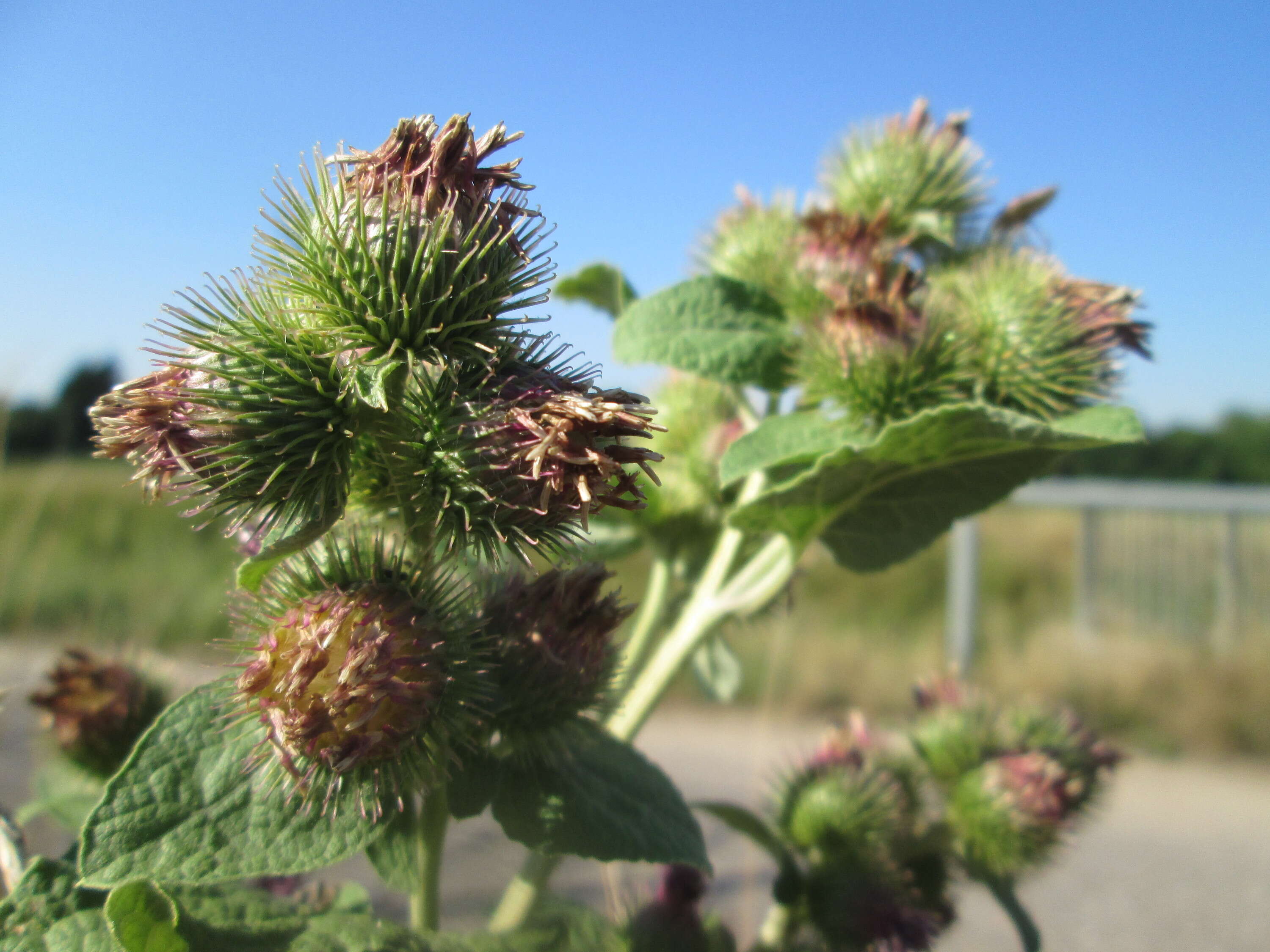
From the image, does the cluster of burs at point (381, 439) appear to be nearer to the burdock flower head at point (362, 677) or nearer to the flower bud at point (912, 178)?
the burdock flower head at point (362, 677)

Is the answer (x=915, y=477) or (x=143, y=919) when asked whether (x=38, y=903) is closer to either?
(x=143, y=919)

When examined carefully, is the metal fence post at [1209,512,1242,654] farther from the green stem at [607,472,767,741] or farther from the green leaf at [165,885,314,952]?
the green leaf at [165,885,314,952]

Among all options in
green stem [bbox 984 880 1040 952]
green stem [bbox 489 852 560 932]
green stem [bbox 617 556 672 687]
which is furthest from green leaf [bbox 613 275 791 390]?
green stem [bbox 984 880 1040 952]

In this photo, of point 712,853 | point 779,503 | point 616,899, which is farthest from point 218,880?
point 712,853

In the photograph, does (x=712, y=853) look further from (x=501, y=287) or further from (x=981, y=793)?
(x=501, y=287)

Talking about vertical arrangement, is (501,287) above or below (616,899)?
above

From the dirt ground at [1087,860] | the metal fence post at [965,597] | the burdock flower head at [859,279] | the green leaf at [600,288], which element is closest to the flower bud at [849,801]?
the burdock flower head at [859,279]
